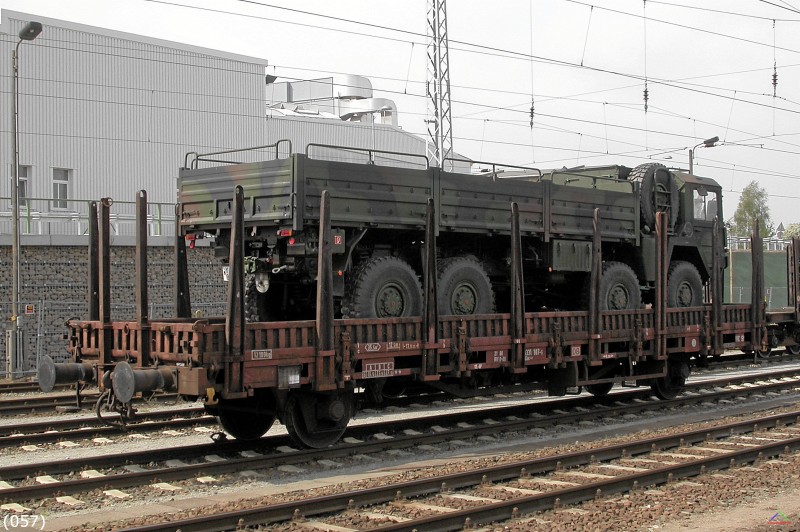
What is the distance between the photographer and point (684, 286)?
16.5 metres

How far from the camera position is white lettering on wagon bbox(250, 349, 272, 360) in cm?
1000

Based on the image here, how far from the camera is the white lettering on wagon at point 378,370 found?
11.1 m

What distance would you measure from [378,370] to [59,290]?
14800mm

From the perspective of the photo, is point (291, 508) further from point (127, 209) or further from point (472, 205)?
point (127, 209)

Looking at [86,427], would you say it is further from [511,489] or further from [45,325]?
[45,325]

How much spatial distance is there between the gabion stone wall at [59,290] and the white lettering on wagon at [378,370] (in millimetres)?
13476

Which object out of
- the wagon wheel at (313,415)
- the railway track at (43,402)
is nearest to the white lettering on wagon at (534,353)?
the wagon wheel at (313,415)

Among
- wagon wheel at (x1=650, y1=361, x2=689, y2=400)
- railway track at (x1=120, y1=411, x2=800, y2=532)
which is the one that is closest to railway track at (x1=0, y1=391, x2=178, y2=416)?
railway track at (x1=120, y1=411, x2=800, y2=532)

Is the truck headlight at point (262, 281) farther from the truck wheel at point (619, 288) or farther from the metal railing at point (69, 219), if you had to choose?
the metal railing at point (69, 219)

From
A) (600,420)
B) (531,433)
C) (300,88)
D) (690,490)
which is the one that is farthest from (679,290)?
(300,88)

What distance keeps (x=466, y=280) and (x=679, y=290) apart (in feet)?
17.0

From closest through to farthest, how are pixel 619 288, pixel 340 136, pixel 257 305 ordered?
pixel 257 305 → pixel 619 288 → pixel 340 136

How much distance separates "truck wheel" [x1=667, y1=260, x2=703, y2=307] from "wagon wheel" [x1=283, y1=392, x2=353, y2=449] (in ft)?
23.2

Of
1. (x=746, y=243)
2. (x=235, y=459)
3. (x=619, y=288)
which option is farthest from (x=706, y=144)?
(x=235, y=459)
